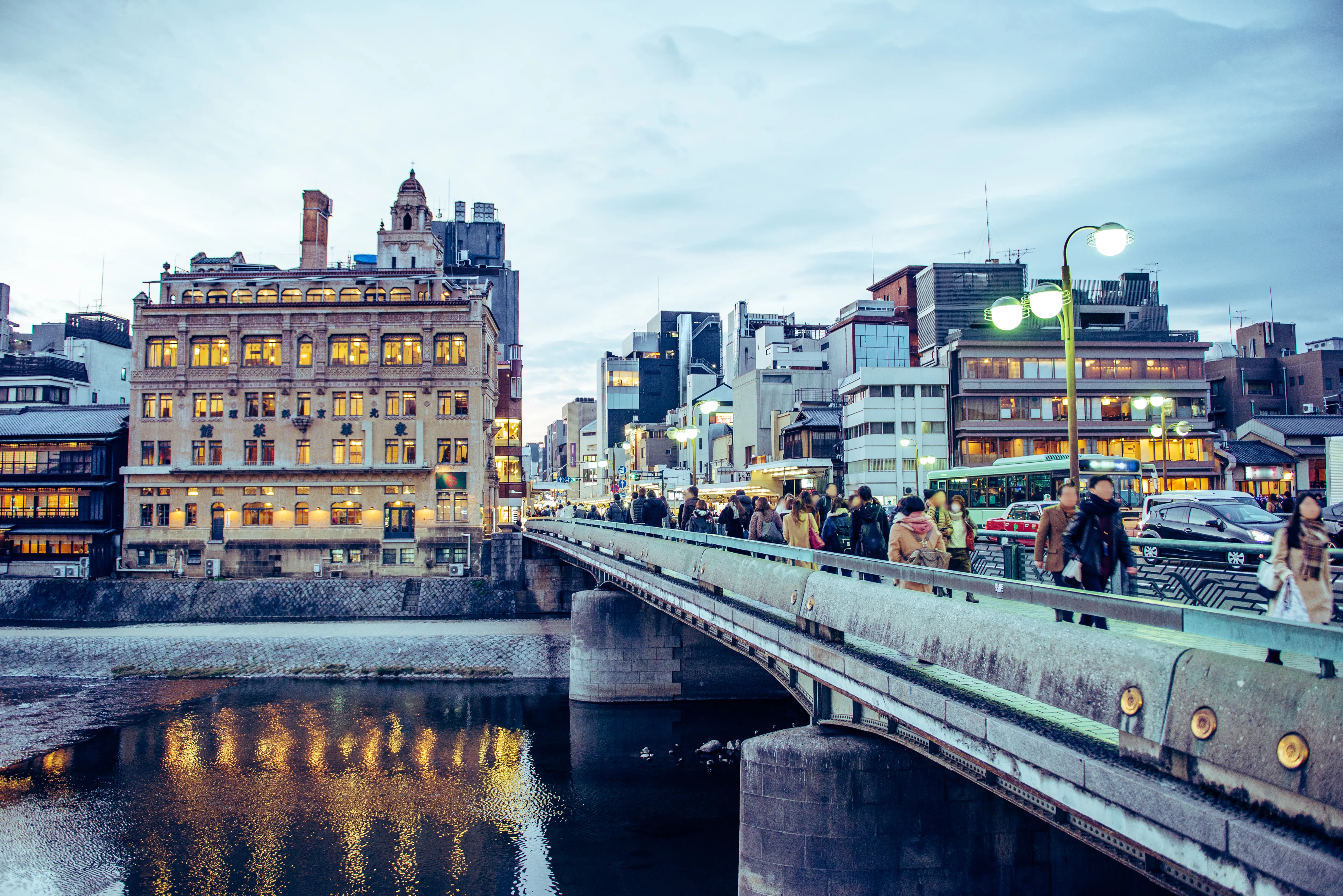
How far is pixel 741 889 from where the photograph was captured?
34.1 ft

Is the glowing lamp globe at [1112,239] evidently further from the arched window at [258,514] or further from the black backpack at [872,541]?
the arched window at [258,514]

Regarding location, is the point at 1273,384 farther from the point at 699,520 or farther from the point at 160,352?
the point at 160,352

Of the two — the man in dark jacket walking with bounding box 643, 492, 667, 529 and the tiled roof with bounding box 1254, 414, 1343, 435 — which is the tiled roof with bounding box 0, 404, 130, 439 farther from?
the tiled roof with bounding box 1254, 414, 1343, 435

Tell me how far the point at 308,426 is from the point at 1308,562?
58418 millimetres

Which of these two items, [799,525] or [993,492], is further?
[993,492]

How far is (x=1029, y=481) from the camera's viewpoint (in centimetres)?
3562

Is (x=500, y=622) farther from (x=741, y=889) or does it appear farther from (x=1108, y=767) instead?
(x=1108, y=767)

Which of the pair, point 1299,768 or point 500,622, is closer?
point 1299,768

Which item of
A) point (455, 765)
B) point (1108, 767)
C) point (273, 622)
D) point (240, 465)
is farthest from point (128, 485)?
point (1108, 767)

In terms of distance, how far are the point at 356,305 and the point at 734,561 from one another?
49440mm

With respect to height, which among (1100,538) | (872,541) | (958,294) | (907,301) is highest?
(907,301)

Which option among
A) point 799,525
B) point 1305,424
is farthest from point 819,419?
point 799,525

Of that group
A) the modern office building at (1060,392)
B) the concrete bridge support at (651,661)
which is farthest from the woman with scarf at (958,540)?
the modern office building at (1060,392)

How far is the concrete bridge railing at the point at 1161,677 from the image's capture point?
426 cm
